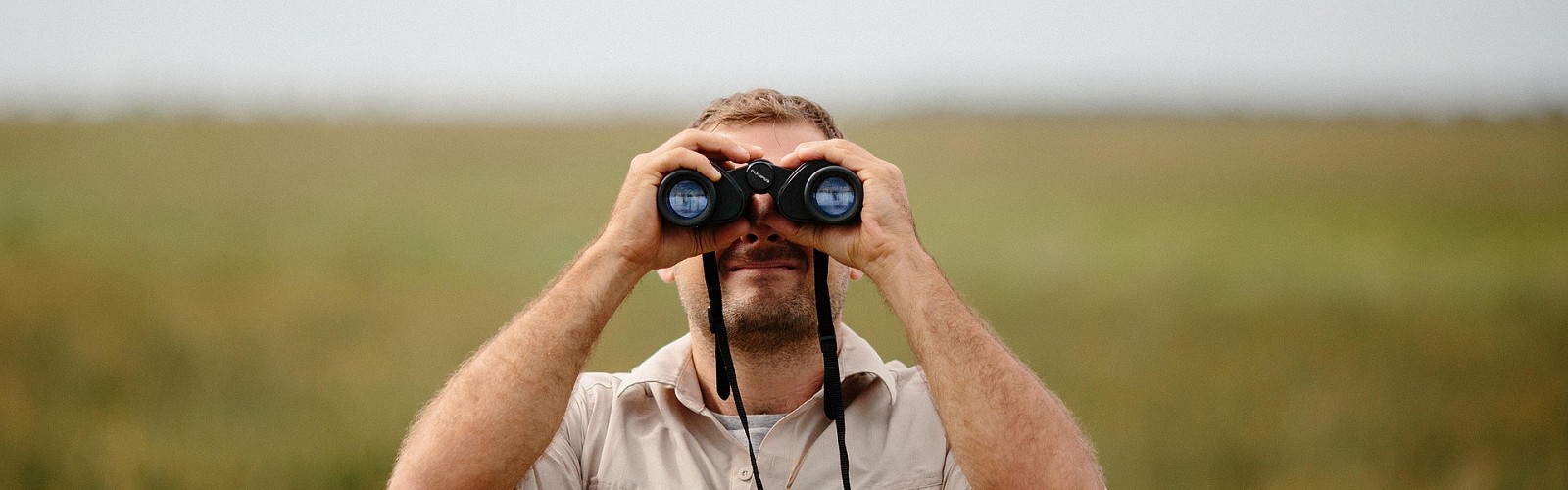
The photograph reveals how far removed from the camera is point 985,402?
88.8 inches

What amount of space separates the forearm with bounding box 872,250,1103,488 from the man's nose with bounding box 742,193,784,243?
31 cm

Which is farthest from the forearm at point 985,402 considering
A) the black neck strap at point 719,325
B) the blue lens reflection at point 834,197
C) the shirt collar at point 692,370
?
the black neck strap at point 719,325

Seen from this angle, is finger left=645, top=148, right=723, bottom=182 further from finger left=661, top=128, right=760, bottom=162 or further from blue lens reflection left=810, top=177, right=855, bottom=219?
blue lens reflection left=810, top=177, right=855, bottom=219

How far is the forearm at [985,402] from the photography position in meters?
2.22

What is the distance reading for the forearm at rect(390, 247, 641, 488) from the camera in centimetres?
229

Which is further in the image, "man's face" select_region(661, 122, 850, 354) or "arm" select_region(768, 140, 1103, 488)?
"man's face" select_region(661, 122, 850, 354)

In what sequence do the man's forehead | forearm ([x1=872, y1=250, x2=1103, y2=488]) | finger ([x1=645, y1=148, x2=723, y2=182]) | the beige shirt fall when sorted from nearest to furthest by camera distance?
forearm ([x1=872, y1=250, x2=1103, y2=488]) < finger ([x1=645, y1=148, x2=723, y2=182]) < the beige shirt < the man's forehead

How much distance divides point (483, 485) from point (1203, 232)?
16115mm

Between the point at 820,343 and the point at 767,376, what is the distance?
0.19 metres

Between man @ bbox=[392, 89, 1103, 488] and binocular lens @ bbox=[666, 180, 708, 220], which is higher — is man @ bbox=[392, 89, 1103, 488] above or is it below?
below

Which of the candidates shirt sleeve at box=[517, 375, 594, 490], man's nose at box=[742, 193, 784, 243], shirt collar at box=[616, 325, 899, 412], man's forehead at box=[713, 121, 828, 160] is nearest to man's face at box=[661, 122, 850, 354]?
man's nose at box=[742, 193, 784, 243]

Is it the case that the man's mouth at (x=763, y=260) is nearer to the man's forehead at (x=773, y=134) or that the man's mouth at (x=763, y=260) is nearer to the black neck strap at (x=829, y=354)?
the black neck strap at (x=829, y=354)

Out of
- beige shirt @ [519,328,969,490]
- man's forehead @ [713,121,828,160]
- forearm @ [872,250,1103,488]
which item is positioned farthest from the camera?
man's forehead @ [713,121,828,160]

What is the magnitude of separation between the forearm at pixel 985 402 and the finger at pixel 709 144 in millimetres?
422
